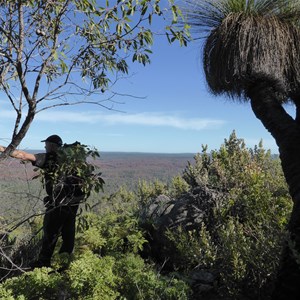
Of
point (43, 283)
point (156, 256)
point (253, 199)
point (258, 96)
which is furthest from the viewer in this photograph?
point (156, 256)

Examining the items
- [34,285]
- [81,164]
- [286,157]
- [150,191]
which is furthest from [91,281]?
[150,191]

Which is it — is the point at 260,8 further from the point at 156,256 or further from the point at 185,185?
the point at 185,185

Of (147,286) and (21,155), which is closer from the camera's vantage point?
(21,155)

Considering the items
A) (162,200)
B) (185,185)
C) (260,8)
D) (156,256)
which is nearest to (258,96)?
(260,8)

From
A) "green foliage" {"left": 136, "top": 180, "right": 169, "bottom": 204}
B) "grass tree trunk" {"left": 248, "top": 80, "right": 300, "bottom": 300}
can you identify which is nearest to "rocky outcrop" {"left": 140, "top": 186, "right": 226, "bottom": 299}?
"grass tree trunk" {"left": 248, "top": 80, "right": 300, "bottom": 300}

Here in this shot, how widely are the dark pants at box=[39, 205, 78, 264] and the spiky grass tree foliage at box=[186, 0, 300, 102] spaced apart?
9.41 feet

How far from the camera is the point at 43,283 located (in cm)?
400

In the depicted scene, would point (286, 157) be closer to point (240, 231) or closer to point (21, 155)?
point (240, 231)

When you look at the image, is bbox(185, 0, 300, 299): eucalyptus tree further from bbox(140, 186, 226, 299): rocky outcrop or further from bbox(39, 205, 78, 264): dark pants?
bbox(39, 205, 78, 264): dark pants

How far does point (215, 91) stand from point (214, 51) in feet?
2.10

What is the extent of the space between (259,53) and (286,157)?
144 centimetres

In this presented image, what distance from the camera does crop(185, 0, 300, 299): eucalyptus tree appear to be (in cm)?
507

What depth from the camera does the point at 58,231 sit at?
18.7 ft

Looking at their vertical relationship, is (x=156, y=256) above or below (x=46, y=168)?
below
